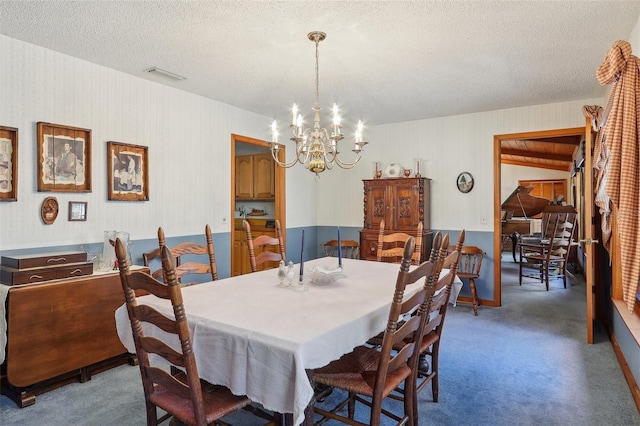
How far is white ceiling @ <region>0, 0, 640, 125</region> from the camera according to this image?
7.93ft

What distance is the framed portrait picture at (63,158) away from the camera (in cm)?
300

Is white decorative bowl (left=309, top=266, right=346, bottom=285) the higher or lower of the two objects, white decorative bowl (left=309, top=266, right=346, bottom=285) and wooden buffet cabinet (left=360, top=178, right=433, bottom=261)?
the lower

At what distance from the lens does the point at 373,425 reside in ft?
5.36

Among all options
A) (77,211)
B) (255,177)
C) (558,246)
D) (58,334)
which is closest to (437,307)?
(58,334)

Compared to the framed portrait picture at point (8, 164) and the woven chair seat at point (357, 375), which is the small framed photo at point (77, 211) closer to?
the framed portrait picture at point (8, 164)

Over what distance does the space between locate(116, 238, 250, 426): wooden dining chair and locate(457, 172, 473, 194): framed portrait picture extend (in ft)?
14.1

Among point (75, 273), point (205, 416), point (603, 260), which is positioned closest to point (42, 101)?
point (75, 273)

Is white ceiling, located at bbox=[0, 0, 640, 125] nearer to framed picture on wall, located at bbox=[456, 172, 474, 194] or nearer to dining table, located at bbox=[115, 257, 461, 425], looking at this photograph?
framed picture on wall, located at bbox=[456, 172, 474, 194]

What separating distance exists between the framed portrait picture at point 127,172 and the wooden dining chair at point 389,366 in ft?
8.57

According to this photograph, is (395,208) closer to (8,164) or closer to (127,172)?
(127,172)

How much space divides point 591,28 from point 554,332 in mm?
2756

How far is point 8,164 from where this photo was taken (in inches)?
111

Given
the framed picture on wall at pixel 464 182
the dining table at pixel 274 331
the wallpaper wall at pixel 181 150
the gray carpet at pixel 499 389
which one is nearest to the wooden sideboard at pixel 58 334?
the gray carpet at pixel 499 389

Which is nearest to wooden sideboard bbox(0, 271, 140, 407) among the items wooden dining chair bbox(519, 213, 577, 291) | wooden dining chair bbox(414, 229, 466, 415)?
wooden dining chair bbox(414, 229, 466, 415)
